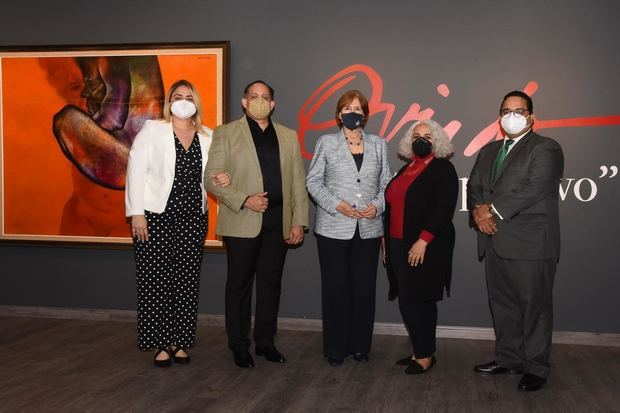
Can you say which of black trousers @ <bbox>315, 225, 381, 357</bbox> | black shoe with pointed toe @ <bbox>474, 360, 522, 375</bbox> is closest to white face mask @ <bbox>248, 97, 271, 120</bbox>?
black trousers @ <bbox>315, 225, 381, 357</bbox>

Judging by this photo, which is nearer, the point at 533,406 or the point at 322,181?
the point at 533,406

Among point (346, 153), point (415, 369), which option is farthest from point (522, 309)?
point (346, 153)

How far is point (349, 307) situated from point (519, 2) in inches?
91.8

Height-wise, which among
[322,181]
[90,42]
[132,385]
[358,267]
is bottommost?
[132,385]

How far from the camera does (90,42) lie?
16.0 feet

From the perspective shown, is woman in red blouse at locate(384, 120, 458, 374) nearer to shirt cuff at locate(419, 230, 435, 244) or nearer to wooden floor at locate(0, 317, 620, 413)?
shirt cuff at locate(419, 230, 435, 244)

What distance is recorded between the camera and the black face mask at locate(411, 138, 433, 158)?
359cm

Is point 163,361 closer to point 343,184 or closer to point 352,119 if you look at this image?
point 343,184

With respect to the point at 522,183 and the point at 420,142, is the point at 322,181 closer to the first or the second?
the point at 420,142

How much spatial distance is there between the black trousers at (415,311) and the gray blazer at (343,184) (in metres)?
0.24

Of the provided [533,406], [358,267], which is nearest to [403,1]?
[358,267]

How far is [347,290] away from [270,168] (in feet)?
2.78

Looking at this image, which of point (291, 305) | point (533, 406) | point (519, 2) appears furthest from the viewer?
point (291, 305)

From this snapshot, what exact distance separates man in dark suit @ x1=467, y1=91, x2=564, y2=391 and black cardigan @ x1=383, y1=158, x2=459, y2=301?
21 centimetres
